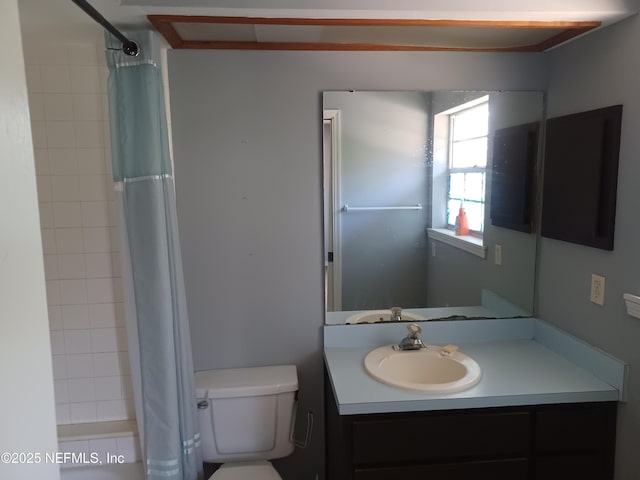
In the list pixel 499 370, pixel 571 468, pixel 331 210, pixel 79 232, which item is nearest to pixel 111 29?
pixel 79 232

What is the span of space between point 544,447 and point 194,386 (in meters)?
1.37

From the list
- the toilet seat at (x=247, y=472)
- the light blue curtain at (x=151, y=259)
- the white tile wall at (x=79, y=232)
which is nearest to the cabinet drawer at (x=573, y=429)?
the toilet seat at (x=247, y=472)

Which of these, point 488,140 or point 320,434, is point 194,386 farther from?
point 488,140

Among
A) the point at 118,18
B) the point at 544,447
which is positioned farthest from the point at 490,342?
the point at 118,18

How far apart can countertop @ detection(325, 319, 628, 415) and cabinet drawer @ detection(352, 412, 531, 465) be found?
55 millimetres

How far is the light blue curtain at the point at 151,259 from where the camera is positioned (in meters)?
1.68

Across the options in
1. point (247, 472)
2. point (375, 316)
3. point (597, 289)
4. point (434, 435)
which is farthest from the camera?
point (375, 316)

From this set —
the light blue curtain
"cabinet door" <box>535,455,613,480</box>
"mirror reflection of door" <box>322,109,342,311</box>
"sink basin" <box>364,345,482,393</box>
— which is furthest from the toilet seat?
"cabinet door" <box>535,455,613,480</box>

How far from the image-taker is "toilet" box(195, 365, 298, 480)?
196 centimetres

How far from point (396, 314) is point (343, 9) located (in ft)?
4.30

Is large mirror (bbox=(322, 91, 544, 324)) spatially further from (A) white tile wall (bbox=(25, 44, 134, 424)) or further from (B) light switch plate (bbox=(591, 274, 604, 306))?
(A) white tile wall (bbox=(25, 44, 134, 424))

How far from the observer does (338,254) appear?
2119 mm

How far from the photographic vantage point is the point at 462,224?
7.09 ft

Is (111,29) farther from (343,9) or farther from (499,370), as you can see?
(499,370)
